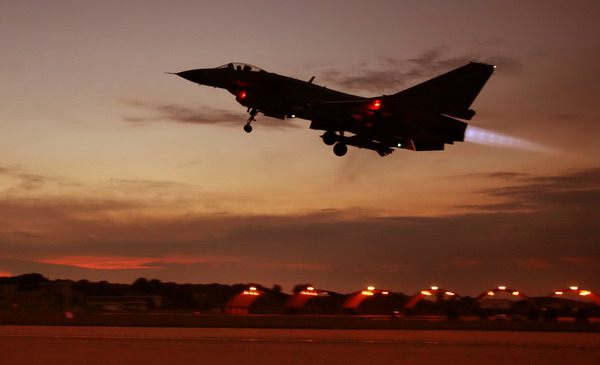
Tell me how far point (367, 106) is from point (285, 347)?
13.0 metres

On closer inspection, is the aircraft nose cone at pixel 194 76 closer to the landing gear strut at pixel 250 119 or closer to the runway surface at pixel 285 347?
the landing gear strut at pixel 250 119

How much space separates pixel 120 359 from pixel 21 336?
10.4 m

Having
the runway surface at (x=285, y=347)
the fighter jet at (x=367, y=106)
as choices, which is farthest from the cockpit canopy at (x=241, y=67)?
the runway surface at (x=285, y=347)

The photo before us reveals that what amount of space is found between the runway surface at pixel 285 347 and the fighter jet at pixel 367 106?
945 cm

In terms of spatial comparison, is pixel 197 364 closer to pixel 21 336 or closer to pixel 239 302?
pixel 21 336

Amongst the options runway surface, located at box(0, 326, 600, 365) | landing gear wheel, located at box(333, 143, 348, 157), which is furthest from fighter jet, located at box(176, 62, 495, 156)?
runway surface, located at box(0, 326, 600, 365)

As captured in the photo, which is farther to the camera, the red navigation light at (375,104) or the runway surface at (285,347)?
the red navigation light at (375,104)

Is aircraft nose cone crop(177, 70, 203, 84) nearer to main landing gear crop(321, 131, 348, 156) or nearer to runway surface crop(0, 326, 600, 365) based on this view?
main landing gear crop(321, 131, 348, 156)

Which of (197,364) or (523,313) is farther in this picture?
(523,313)

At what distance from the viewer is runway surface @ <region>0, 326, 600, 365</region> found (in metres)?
19.9

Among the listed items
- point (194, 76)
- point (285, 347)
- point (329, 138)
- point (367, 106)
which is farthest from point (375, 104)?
point (285, 347)

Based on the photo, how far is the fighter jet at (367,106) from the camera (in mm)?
32812

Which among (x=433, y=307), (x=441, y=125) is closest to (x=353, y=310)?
(x=433, y=307)

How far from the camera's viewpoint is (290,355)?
2098cm
